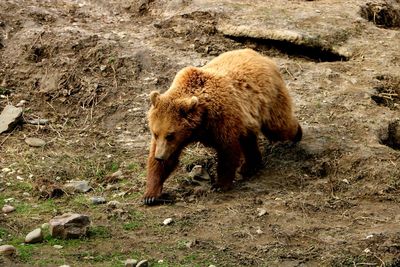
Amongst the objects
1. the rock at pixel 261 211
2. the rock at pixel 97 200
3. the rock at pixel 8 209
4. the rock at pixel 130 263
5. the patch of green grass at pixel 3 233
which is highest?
the rock at pixel 130 263

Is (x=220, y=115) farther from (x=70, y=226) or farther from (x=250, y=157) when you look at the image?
(x=70, y=226)

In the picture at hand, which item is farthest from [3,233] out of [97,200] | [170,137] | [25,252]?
[170,137]

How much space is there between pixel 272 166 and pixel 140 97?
7.53 feet

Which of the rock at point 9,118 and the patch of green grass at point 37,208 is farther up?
the rock at point 9,118

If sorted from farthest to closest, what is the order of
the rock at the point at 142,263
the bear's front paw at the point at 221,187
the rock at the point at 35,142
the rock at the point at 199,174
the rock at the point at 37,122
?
the rock at the point at 37,122
the rock at the point at 35,142
the rock at the point at 199,174
the bear's front paw at the point at 221,187
the rock at the point at 142,263

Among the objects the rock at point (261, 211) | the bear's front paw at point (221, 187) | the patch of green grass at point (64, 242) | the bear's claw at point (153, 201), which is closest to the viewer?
the patch of green grass at point (64, 242)

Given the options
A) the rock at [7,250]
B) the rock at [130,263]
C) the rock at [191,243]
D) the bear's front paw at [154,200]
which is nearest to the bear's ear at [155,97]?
the bear's front paw at [154,200]

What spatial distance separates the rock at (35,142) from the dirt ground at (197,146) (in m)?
0.08

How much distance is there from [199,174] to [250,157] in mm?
630

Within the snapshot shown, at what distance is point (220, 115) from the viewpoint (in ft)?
25.7

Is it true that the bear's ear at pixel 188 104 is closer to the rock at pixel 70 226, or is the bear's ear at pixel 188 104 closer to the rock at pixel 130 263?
the rock at pixel 70 226

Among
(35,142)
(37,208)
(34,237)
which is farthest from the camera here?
(35,142)

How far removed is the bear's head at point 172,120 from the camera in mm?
7625

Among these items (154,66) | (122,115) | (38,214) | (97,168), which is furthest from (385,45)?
(38,214)
